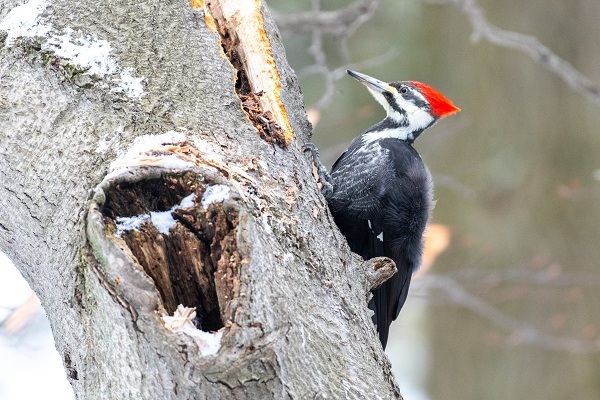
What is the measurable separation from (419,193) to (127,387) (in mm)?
2032

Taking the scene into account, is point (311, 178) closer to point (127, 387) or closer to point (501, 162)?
point (127, 387)

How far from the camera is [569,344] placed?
5281 millimetres

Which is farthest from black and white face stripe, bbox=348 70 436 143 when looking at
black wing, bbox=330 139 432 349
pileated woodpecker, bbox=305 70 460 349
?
black wing, bbox=330 139 432 349

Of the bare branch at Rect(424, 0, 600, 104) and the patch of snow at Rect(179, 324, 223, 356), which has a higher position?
the bare branch at Rect(424, 0, 600, 104)

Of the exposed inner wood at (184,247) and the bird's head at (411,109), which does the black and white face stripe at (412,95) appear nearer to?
the bird's head at (411,109)

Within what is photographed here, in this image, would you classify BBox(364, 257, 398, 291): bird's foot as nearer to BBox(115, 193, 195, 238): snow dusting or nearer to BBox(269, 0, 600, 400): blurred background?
BBox(115, 193, 195, 238): snow dusting

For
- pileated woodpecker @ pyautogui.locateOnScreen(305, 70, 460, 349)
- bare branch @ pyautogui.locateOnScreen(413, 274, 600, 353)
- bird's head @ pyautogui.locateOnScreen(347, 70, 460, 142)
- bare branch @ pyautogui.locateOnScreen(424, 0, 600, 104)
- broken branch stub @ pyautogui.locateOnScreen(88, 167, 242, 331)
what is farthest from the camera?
bare branch @ pyautogui.locateOnScreen(413, 274, 600, 353)

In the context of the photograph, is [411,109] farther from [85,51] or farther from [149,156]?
[149,156]

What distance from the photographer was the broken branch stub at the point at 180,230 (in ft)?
5.10

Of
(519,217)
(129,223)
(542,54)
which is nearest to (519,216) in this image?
(519,217)

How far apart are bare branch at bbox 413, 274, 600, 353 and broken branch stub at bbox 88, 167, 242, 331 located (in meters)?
3.28

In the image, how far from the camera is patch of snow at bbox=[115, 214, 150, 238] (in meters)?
1.56

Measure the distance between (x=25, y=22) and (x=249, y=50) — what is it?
60 centimetres

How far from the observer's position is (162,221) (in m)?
1.60
